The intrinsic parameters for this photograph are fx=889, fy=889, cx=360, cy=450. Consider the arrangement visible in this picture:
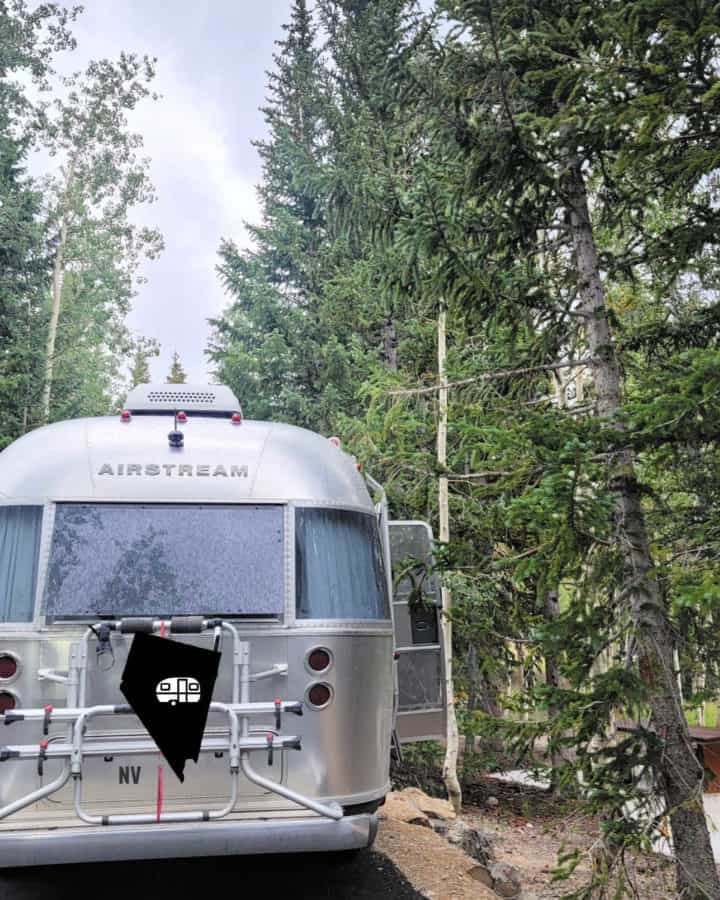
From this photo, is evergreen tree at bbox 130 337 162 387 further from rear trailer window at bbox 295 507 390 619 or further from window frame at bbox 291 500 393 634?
rear trailer window at bbox 295 507 390 619

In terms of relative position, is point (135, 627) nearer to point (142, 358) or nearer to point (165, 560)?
point (165, 560)

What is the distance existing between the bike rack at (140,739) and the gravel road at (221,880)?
1754 mm

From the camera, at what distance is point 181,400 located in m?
7.01

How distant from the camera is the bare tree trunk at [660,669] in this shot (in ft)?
21.1

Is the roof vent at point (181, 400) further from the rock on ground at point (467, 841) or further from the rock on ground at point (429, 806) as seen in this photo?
the rock on ground at point (429, 806)

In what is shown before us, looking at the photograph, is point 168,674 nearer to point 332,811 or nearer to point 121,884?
point 332,811

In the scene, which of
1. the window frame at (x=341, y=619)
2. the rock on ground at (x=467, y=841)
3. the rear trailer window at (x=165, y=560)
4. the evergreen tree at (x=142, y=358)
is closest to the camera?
the rear trailer window at (x=165, y=560)

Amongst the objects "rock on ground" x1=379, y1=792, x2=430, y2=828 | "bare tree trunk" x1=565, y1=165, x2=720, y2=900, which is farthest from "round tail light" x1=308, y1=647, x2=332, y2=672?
"rock on ground" x1=379, y1=792, x2=430, y2=828

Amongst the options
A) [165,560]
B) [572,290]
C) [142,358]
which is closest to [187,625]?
[165,560]

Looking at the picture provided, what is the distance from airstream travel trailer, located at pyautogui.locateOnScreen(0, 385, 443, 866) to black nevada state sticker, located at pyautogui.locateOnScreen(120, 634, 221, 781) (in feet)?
0.15

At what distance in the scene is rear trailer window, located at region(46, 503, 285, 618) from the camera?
5.29 meters

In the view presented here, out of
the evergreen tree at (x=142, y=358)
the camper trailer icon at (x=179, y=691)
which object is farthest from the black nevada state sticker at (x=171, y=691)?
the evergreen tree at (x=142, y=358)

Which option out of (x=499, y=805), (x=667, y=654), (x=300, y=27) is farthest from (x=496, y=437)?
(x=300, y=27)

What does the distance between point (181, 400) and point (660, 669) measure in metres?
4.24
